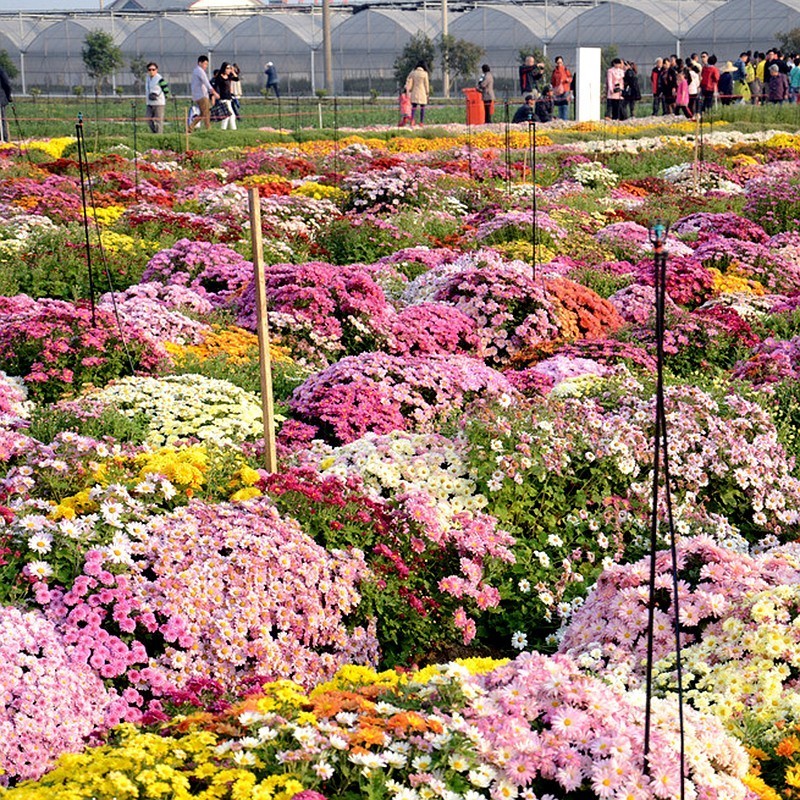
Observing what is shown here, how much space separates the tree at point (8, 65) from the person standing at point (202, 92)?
30.6 metres

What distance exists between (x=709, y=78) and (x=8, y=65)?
3473 cm

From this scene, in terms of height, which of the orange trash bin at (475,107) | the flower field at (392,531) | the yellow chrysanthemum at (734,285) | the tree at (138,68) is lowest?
the flower field at (392,531)

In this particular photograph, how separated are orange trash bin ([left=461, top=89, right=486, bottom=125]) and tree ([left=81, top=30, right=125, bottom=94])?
26697 millimetres

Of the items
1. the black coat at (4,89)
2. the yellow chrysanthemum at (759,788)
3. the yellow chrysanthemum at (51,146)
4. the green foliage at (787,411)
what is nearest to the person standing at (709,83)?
the yellow chrysanthemum at (51,146)

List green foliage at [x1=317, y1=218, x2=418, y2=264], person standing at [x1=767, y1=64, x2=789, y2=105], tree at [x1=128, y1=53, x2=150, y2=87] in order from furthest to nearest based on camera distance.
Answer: tree at [x1=128, y1=53, x2=150, y2=87]
person standing at [x1=767, y1=64, x2=789, y2=105]
green foliage at [x1=317, y1=218, x2=418, y2=264]

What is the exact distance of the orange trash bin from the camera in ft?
98.6

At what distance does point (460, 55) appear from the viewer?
52.7 metres

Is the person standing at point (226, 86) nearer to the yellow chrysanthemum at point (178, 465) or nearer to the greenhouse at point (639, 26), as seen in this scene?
the yellow chrysanthemum at point (178, 465)

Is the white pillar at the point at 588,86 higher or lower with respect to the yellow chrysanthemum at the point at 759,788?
higher

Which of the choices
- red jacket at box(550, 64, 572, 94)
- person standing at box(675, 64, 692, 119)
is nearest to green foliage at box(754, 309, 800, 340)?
person standing at box(675, 64, 692, 119)

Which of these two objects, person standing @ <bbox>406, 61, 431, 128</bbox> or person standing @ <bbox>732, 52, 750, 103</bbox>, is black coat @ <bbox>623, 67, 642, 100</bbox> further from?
person standing @ <bbox>406, 61, 431, 128</bbox>

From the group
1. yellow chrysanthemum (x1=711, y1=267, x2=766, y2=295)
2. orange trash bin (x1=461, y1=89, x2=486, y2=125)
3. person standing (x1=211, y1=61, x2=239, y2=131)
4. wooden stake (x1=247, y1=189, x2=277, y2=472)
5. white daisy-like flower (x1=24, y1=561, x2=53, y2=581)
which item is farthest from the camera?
orange trash bin (x1=461, y1=89, x2=486, y2=125)

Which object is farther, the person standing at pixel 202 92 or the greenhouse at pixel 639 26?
the greenhouse at pixel 639 26

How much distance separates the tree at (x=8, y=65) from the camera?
5519 centimetres
